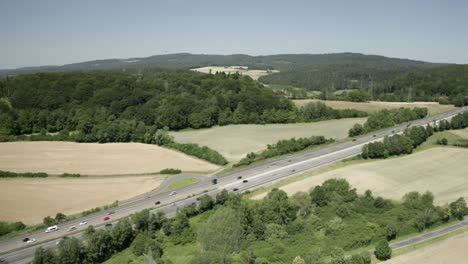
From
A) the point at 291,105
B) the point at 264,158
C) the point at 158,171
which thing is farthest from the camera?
the point at 291,105

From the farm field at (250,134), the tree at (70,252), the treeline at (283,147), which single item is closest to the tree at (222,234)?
the tree at (70,252)

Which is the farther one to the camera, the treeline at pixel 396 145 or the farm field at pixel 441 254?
the treeline at pixel 396 145

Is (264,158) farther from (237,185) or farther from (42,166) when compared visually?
(42,166)

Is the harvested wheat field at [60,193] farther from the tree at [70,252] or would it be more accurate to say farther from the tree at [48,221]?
the tree at [70,252]

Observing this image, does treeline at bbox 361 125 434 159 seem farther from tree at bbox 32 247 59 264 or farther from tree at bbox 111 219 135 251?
tree at bbox 32 247 59 264

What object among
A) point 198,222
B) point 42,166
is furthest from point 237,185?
point 42,166

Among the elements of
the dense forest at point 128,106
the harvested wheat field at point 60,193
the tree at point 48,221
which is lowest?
the tree at point 48,221
